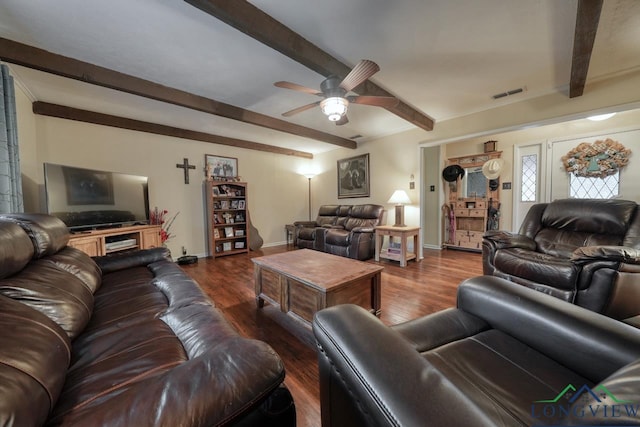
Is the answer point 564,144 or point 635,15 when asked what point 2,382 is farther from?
point 564,144

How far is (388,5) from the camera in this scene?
1.62m

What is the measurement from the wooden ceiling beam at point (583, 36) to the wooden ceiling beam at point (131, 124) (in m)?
4.59

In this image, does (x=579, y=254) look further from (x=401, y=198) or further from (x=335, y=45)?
(x=335, y=45)

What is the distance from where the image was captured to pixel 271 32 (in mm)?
1716

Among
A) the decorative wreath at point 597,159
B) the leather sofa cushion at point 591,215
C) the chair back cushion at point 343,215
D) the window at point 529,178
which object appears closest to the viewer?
the leather sofa cushion at point 591,215

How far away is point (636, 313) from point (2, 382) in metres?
3.22

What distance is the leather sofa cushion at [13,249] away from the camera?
96cm

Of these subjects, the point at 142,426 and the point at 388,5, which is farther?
the point at 388,5

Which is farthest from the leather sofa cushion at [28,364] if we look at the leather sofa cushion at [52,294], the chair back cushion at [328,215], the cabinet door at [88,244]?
the chair back cushion at [328,215]

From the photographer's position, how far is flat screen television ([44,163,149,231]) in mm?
2678

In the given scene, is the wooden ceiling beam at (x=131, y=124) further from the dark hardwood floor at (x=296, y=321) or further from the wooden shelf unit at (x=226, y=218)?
the dark hardwood floor at (x=296, y=321)

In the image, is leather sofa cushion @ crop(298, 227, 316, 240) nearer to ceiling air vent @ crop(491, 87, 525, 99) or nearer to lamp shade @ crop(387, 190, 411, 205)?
lamp shade @ crop(387, 190, 411, 205)

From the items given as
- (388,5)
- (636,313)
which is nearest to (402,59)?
(388,5)

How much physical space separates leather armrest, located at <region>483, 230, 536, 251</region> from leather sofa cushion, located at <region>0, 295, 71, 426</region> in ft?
10.2
